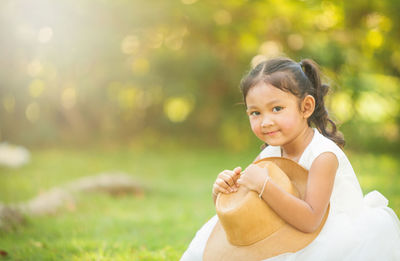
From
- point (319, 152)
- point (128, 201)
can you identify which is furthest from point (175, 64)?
point (319, 152)

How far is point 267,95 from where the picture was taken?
2.15m

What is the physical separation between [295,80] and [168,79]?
8.43 m

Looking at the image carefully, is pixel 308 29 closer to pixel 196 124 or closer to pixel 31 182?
pixel 196 124

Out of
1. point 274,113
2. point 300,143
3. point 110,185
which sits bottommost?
point 300,143

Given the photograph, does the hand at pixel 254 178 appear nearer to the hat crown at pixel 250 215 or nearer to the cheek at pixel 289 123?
the hat crown at pixel 250 215

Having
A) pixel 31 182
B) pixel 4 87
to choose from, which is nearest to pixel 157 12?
pixel 4 87

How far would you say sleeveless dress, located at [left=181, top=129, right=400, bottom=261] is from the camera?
1.98 meters

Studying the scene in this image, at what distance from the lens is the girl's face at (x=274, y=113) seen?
2.16 m

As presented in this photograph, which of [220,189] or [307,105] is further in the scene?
[307,105]

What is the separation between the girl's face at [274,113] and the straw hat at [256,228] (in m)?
0.22

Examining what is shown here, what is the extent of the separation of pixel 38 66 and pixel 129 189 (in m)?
5.25

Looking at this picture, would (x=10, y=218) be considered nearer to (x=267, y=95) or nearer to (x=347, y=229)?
(x=267, y=95)

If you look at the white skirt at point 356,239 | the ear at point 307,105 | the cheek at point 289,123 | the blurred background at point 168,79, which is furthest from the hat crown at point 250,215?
the blurred background at point 168,79

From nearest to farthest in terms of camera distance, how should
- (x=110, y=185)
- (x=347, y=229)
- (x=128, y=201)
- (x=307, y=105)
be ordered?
(x=347, y=229)
(x=307, y=105)
(x=128, y=201)
(x=110, y=185)
